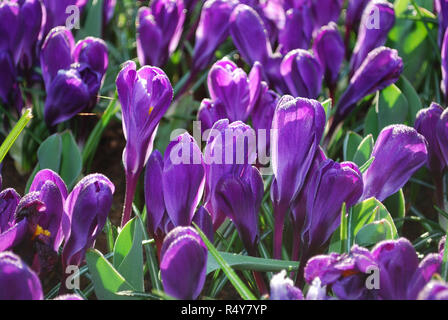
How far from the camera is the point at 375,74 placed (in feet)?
4.55

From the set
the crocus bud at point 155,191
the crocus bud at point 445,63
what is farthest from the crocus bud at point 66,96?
the crocus bud at point 445,63

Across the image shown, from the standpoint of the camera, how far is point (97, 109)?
1.78 metres

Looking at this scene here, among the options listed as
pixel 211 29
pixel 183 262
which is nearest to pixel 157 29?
pixel 211 29

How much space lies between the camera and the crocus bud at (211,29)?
1.60 m

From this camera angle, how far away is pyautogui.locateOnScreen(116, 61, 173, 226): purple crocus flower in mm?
1063

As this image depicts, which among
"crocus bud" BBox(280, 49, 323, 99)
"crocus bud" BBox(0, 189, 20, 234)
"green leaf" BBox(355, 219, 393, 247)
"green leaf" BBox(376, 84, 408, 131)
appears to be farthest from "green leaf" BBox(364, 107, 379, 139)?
"crocus bud" BBox(0, 189, 20, 234)

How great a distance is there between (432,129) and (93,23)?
1147mm

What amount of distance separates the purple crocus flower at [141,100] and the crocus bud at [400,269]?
45 cm

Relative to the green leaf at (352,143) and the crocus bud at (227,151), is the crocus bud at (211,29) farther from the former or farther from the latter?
the crocus bud at (227,151)

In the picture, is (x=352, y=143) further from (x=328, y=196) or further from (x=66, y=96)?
(x=66, y=96)

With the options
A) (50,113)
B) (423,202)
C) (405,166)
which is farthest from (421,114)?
(50,113)

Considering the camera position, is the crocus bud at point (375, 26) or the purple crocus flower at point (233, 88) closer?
the purple crocus flower at point (233, 88)

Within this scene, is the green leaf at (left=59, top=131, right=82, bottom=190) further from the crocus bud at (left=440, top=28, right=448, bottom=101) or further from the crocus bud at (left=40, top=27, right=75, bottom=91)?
the crocus bud at (left=440, top=28, right=448, bottom=101)
